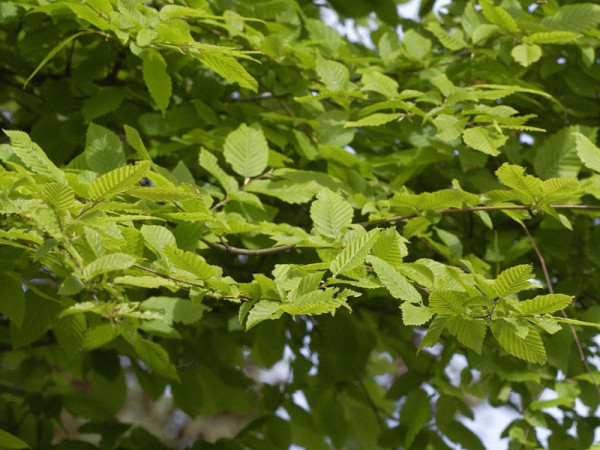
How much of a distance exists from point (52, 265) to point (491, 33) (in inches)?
45.7

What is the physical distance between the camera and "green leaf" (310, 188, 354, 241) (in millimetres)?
1233

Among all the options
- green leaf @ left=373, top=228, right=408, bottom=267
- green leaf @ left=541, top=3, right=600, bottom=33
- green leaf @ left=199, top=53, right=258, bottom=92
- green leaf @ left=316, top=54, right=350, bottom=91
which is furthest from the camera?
green leaf @ left=541, top=3, right=600, bottom=33

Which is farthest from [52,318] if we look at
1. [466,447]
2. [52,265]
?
[466,447]

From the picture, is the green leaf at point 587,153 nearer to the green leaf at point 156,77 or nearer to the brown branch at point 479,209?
the brown branch at point 479,209

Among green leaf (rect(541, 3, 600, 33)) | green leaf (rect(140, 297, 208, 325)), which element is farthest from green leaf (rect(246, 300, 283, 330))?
green leaf (rect(541, 3, 600, 33))

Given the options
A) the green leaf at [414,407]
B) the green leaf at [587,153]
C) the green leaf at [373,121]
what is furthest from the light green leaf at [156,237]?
the green leaf at [414,407]

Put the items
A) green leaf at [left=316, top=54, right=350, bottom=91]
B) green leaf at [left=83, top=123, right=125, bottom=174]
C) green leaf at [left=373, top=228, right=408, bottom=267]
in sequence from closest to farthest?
green leaf at [left=373, top=228, right=408, bottom=267] < green leaf at [left=83, top=123, right=125, bottom=174] < green leaf at [left=316, top=54, right=350, bottom=91]

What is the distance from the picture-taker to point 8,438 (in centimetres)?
114

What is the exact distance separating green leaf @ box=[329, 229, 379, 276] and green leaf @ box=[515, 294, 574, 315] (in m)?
0.23

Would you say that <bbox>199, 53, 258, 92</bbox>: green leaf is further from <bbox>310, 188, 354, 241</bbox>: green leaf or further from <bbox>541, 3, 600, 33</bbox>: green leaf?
<bbox>541, 3, 600, 33</bbox>: green leaf

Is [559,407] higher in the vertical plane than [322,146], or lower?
lower

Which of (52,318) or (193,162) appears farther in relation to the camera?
(193,162)

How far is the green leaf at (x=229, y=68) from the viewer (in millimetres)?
1226

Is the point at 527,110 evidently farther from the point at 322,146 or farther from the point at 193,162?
the point at 193,162
